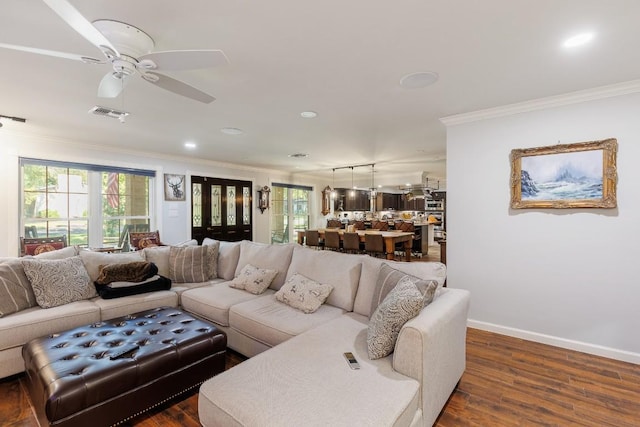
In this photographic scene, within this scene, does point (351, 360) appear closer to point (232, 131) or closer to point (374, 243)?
point (232, 131)

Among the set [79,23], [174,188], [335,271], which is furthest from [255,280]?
[174,188]

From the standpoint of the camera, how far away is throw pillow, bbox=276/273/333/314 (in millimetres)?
2551

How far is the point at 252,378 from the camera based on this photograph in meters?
1.52

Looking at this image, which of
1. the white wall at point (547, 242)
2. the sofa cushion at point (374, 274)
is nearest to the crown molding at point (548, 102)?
the white wall at point (547, 242)

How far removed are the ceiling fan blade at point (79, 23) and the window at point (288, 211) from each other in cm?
665

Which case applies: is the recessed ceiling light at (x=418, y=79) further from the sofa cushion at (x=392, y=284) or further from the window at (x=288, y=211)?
the window at (x=288, y=211)

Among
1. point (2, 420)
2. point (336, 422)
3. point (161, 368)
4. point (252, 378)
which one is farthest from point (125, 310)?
point (336, 422)

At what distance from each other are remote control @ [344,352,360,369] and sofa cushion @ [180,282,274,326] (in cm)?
139

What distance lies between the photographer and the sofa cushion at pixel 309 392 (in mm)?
1263

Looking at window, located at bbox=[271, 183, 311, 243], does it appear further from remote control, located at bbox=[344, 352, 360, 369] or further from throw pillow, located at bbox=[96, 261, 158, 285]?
remote control, located at bbox=[344, 352, 360, 369]

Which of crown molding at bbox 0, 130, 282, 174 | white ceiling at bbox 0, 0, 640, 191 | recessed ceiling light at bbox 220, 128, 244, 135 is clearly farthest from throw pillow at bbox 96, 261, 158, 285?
crown molding at bbox 0, 130, 282, 174

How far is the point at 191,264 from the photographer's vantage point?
3.57 meters

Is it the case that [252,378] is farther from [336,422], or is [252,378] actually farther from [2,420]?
[2,420]

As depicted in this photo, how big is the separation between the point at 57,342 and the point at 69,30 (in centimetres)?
205
